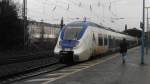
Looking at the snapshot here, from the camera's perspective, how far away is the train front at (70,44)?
2383cm

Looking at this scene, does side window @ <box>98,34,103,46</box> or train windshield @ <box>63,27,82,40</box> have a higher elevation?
train windshield @ <box>63,27,82,40</box>

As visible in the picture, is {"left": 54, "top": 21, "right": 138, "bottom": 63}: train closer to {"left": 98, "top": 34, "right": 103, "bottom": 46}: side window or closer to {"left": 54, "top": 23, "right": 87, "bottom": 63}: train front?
{"left": 54, "top": 23, "right": 87, "bottom": 63}: train front

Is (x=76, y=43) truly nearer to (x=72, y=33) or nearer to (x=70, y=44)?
(x=70, y=44)

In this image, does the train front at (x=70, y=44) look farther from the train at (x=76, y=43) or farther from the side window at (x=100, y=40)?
the side window at (x=100, y=40)

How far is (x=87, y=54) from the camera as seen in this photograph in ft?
83.9

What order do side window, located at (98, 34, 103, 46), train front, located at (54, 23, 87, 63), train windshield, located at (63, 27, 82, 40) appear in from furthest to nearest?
side window, located at (98, 34, 103, 46) < train windshield, located at (63, 27, 82, 40) < train front, located at (54, 23, 87, 63)

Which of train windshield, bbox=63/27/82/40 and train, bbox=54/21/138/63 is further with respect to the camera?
train windshield, bbox=63/27/82/40

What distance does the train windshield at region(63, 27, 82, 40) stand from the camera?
81.6 feet

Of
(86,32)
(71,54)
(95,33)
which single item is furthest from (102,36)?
(71,54)

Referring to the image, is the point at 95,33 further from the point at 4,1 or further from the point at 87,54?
the point at 4,1

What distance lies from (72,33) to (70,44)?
1.34 metres

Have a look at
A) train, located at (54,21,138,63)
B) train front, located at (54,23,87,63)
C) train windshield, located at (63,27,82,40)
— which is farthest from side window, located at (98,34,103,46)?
train windshield, located at (63,27,82,40)

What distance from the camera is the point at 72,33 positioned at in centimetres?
2522

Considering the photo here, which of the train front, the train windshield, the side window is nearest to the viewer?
the train front
